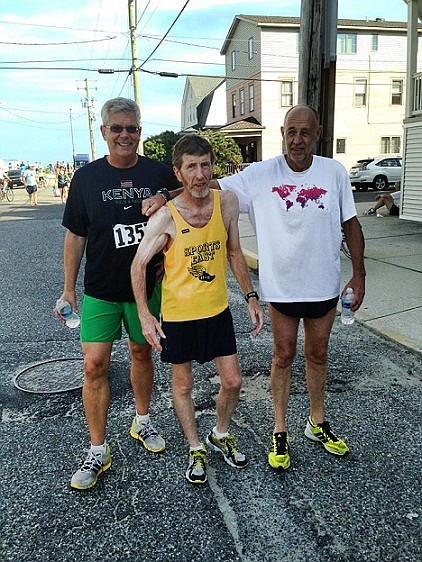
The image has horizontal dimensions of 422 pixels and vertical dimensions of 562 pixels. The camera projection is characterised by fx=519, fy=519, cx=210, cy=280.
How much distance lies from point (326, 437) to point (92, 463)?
1.36 m

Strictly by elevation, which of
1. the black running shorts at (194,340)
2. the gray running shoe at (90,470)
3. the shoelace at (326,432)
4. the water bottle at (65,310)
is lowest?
the gray running shoe at (90,470)

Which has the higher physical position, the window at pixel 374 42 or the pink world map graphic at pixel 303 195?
the window at pixel 374 42

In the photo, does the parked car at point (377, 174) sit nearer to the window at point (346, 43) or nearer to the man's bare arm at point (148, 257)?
the window at point (346, 43)

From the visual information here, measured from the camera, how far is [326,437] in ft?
10.1

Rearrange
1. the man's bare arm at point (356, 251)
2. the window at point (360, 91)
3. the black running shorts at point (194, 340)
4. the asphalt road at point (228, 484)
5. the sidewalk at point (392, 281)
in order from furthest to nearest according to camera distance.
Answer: the window at point (360, 91) → the sidewalk at point (392, 281) → the man's bare arm at point (356, 251) → the black running shorts at point (194, 340) → the asphalt road at point (228, 484)

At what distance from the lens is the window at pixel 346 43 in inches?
1255

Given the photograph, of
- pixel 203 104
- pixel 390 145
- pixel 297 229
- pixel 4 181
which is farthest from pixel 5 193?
pixel 297 229

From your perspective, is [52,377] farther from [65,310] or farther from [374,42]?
[374,42]

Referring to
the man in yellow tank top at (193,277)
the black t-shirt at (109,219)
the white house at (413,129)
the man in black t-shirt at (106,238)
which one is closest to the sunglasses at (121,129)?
the man in black t-shirt at (106,238)

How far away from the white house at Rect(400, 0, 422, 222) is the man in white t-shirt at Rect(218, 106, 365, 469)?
33.2ft

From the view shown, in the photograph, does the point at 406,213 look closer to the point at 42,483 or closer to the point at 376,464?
the point at 376,464

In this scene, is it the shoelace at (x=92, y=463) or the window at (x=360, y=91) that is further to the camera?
the window at (x=360, y=91)

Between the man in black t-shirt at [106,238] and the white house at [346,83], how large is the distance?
29.8 meters

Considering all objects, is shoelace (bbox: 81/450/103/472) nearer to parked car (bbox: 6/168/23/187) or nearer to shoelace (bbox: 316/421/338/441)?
shoelace (bbox: 316/421/338/441)
